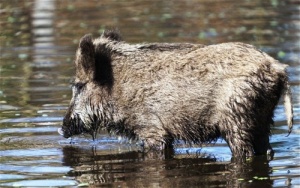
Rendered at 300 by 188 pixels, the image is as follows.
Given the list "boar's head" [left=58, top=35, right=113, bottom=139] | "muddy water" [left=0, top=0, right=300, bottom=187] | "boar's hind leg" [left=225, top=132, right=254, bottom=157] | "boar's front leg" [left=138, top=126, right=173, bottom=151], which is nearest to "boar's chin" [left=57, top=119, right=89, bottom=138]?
"boar's head" [left=58, top=35, right=113, bottom=139]

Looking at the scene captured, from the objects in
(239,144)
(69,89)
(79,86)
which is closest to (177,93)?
(239,144)

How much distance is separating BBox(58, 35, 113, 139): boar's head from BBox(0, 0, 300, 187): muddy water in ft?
1.12

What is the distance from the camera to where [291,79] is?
17.0 metres

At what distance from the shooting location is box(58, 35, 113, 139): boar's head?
12.3m

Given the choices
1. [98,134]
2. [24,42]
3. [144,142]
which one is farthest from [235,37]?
[144,142]

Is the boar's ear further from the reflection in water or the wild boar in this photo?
the reflection in water

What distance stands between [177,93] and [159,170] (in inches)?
39.1

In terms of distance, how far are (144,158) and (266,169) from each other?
5.38 feet

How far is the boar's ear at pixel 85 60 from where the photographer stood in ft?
40.0

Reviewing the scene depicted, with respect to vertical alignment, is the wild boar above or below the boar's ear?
below

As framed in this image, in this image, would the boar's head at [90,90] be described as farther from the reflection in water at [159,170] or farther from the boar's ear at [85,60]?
the reflection in water at [159,170]

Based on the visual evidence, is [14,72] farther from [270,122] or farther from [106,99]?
[270,122]

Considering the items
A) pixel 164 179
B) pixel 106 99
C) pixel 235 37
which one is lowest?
pixel 164 179

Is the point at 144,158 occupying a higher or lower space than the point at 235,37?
lower
